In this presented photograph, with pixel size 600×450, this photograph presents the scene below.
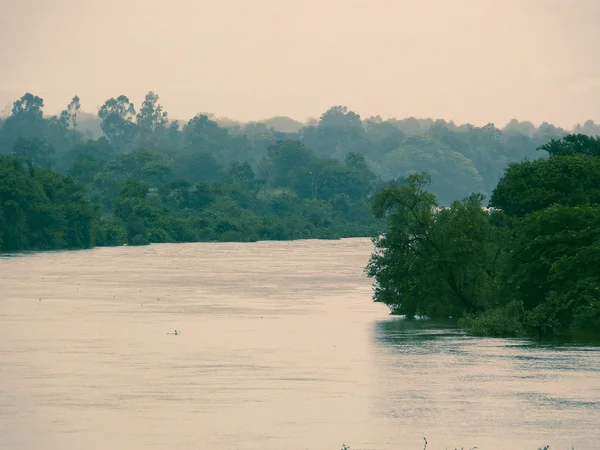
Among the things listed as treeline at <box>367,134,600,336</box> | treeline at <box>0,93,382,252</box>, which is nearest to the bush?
treeline at <box>367,134,600,336</box>

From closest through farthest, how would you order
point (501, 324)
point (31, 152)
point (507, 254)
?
point (501, 324)
point (507, 254)
point (31, 152)

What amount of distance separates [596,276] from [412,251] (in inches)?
389

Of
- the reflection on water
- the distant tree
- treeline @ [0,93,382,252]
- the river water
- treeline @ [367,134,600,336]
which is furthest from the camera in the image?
the distant tree

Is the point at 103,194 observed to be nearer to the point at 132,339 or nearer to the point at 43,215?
the point at 43,215

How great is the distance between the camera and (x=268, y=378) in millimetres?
37000

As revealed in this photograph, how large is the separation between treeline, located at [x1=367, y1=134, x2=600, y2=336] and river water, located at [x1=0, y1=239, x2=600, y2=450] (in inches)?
77.4

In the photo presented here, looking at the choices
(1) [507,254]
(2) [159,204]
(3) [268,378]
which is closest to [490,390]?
(3) [268,378]

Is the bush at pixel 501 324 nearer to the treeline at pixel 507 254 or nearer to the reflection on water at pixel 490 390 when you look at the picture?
the treeline at pixel 507 254

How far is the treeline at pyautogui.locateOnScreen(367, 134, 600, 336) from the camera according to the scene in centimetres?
4812

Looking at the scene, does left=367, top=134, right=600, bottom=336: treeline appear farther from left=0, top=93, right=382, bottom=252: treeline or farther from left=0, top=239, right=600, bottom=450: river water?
left=0, top=93, right=382, bottom=252: treeline

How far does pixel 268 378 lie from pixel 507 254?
59.9 feet

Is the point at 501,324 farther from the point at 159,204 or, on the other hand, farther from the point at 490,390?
the point at 159,204

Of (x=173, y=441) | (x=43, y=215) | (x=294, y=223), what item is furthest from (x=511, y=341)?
(x=294, y=223)

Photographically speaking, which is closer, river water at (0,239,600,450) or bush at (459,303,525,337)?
river water at (0,239,600,450)
